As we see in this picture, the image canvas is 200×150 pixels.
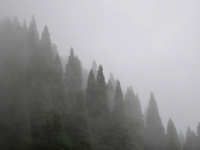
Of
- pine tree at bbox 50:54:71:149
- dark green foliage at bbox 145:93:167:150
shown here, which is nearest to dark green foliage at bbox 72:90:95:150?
pine tree at bbox 50:54:71:149

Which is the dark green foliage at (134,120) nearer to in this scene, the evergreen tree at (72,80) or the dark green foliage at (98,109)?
the dark green foliage at (98,109)

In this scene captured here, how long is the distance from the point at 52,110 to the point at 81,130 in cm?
778

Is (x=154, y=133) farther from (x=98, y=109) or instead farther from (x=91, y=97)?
(x=91, y=97)

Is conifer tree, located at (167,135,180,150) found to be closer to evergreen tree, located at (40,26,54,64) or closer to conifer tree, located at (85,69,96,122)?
conifer tree, located at (85,69,96,122)

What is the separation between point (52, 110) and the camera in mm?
39781

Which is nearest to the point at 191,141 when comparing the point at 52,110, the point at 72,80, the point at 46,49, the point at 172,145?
the point at 172,145

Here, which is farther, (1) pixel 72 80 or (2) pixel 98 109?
(1) pixel 72 80

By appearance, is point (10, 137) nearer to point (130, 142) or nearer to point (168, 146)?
point (130, 142)

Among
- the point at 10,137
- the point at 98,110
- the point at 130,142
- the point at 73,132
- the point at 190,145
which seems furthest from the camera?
the point at 190,145

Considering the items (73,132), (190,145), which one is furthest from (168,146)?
(73,132)

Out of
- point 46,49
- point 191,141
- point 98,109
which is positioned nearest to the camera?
point 98,109

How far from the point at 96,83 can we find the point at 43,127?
69.4 ft

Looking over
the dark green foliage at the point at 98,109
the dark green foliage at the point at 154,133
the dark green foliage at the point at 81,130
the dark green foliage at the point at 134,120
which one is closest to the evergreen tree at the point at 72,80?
the dark green foliage at the point at 98,109

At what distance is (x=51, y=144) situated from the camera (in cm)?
3312
